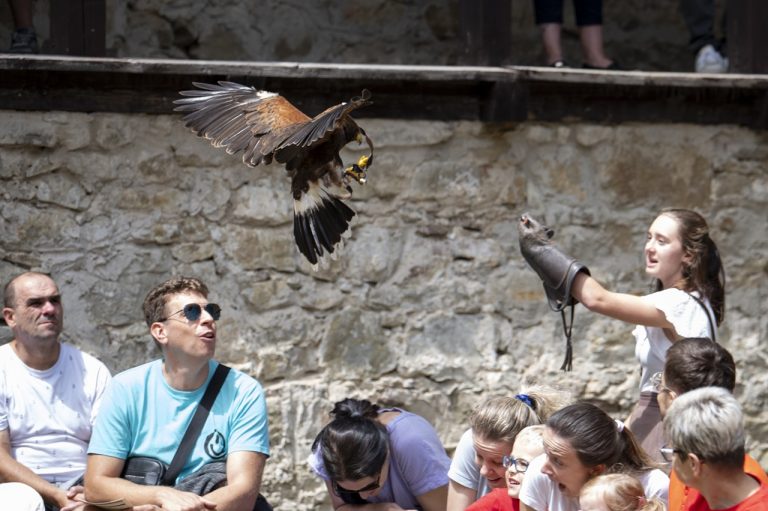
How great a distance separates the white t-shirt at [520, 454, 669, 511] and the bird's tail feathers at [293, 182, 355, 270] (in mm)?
1314

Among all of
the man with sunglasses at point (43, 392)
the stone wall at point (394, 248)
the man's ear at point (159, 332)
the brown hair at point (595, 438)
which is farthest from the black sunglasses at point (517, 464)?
the stone wall at point (394, 248)

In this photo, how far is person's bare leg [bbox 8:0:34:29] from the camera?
5688mm

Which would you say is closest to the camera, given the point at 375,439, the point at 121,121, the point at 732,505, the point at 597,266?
the point at 732,505

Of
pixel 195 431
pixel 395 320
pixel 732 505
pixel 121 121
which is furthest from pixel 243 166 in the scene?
pixel 732 505

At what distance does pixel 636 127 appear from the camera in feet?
20.2

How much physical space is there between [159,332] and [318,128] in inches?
41.3

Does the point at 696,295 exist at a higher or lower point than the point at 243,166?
lower

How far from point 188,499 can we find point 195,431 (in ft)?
0.98

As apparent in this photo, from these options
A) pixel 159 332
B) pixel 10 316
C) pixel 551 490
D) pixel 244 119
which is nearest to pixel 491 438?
pixel 551 490

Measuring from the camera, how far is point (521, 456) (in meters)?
3.71

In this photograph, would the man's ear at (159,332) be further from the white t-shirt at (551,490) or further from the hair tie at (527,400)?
the white t-shirt at (551,490)

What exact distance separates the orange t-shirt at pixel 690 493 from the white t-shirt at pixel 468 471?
784mm

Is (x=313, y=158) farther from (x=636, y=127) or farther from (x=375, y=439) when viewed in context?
(x=636, y=127)

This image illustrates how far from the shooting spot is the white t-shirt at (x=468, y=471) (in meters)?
4.11
